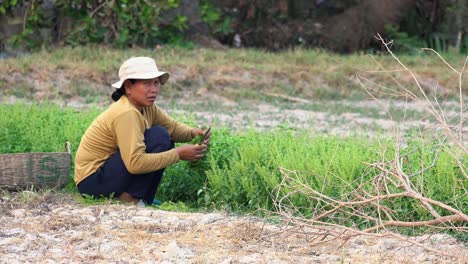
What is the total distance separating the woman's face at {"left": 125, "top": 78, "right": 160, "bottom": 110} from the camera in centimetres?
583

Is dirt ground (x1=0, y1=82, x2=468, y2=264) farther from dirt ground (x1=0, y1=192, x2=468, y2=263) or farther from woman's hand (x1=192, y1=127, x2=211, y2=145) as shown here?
woman's hand (x1=192, y1=127, x2=211, y2=145)

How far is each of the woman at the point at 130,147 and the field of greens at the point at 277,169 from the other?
32 cm

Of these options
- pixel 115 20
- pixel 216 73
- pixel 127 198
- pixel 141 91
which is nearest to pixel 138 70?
pixel 141 91

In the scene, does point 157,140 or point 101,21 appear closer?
point 157,140

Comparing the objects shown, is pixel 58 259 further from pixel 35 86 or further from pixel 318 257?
pixel 35 86

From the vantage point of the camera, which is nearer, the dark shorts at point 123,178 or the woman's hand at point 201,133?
the dark shorts at point 123,178

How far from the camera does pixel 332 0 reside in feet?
52.4

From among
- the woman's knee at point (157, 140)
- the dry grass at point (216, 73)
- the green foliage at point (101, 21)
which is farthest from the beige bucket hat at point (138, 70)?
the green foliage at point (101, 21)

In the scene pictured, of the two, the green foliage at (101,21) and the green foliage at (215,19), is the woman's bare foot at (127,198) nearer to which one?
the green foliage at (101,21)

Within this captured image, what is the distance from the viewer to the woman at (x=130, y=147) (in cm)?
577

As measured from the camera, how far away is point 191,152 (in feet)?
19.6

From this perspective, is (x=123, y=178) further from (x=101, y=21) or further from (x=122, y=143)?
(x=101, y=21)

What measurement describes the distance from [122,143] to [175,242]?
3.68 feet

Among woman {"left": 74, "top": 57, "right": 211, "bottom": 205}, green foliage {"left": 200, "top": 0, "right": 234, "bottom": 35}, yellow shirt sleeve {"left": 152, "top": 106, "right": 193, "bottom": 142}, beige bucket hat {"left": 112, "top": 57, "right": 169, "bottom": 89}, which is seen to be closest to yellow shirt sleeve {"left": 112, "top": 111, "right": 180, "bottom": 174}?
woman {"left": 74, "top": 57, "right": 211, "bottom": 205}
